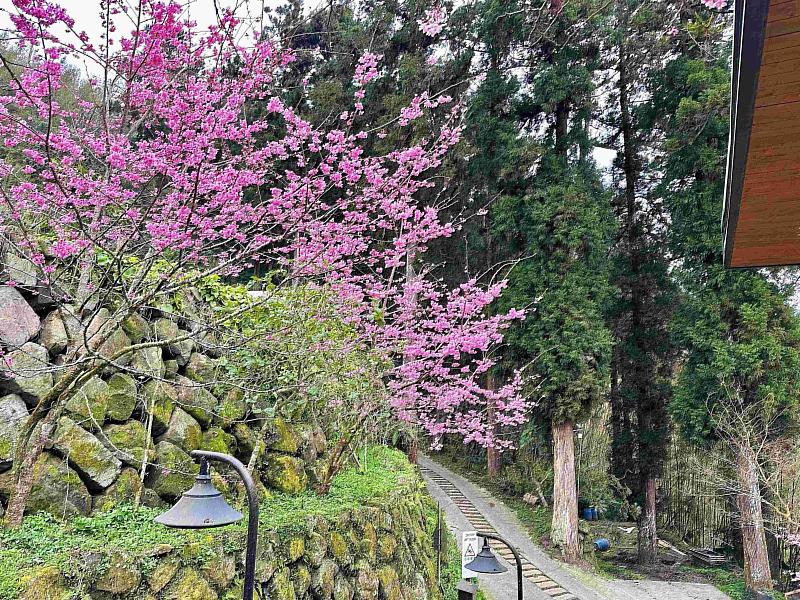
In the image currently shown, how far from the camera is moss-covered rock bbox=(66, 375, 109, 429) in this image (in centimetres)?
→ 337

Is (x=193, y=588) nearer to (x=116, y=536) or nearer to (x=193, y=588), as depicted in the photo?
(x=193, y=588)

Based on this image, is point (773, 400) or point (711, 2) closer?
point (711, 2)

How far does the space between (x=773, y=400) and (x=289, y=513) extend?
30.1ft

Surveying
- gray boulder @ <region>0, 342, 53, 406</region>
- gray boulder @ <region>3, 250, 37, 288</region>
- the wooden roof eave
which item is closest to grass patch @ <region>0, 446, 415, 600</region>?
gray boulder @ <region>0, 342, 53, 406</region>

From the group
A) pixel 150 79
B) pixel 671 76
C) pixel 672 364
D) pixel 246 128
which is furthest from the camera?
pixel 672 364

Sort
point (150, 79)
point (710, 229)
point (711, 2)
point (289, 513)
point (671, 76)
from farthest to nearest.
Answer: point (671, 76) → point (710, 229) → point (289, 513) → point (150, 79) → point (711, 2)

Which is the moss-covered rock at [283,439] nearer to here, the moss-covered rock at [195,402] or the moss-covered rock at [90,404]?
the moss-covered rock at [195,402]

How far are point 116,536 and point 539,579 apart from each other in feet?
26.2

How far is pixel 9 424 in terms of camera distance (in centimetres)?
309

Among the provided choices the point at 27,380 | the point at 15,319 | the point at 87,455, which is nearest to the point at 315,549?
the point at 87,455

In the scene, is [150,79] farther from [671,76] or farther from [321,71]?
[671,76]

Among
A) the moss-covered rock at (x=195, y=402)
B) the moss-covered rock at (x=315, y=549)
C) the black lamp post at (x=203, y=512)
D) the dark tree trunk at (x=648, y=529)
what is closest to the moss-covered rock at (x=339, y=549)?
the moss-covered rock at (x=315, y=549)

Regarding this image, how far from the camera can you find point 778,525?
9.38m

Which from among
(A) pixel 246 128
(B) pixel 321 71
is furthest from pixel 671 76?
(A) pixel 246 128
